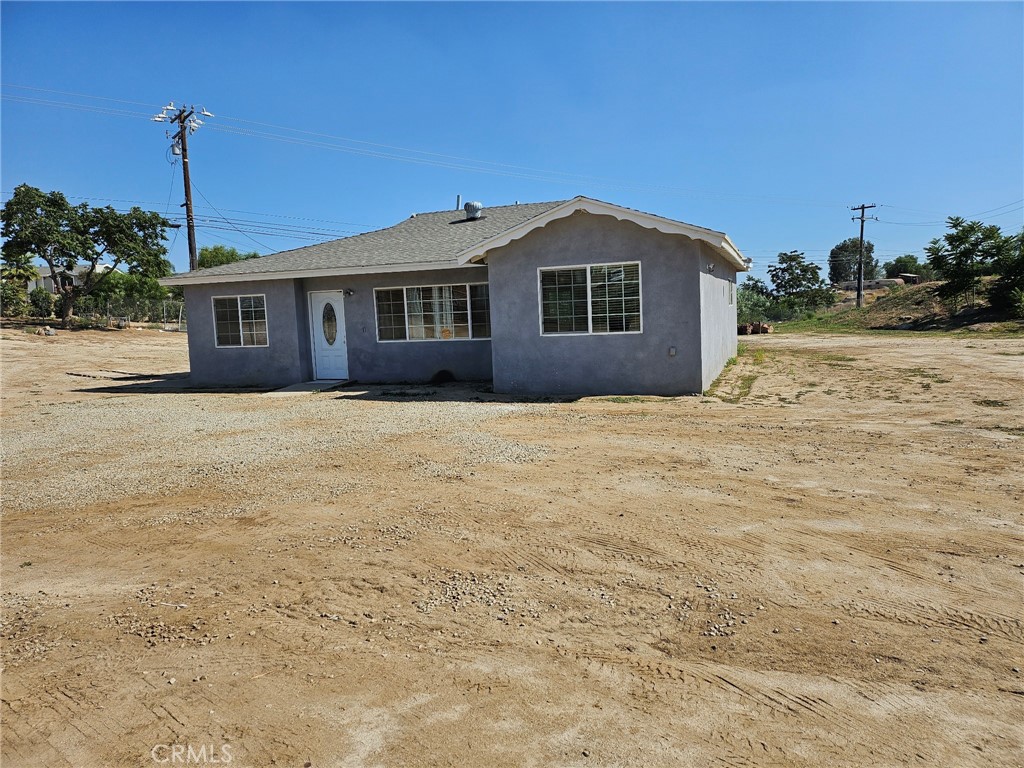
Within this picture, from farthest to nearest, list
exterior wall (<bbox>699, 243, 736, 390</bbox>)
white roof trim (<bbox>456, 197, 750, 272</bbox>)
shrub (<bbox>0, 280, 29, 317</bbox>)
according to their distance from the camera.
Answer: shrub (<bbox>0, 280, 29, 317</bbox>), exterior wall (<bbox>699, 243, 736, 390</bbox>), white roof trim (<bbox>456, 197, 750, 272</bbox>)

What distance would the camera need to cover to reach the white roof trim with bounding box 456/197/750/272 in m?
11.1

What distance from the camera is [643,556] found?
419 cm

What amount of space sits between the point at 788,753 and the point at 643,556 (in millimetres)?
1845

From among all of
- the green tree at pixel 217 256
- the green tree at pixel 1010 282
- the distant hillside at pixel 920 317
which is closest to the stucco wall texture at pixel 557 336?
the distant hillside at pixel 920 317

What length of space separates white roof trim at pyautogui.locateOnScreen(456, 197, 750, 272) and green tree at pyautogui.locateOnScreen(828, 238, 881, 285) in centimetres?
7368

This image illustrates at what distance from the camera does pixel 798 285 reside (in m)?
52.2

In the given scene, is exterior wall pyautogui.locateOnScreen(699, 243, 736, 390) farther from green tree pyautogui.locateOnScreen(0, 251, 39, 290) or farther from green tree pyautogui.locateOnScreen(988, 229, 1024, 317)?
green tree pyautogui.locateOnScreen(0, 251, 39, 290)

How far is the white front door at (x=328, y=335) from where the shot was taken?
1559cm

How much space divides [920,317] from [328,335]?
29837 millimetres

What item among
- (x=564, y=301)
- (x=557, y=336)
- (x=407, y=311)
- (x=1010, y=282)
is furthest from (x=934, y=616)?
(x=1010, y=282)

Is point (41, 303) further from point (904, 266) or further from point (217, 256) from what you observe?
point (904, 266)

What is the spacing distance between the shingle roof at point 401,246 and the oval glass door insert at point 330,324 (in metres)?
1.11

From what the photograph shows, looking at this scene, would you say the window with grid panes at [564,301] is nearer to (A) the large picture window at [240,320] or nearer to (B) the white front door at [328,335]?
(B) the white front door at [328,335]

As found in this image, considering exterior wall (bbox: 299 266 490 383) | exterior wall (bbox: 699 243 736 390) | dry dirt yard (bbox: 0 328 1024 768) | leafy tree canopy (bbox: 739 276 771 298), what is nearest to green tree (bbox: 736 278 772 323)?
leafy tree canopy (bbox: 739 276 771 298)
